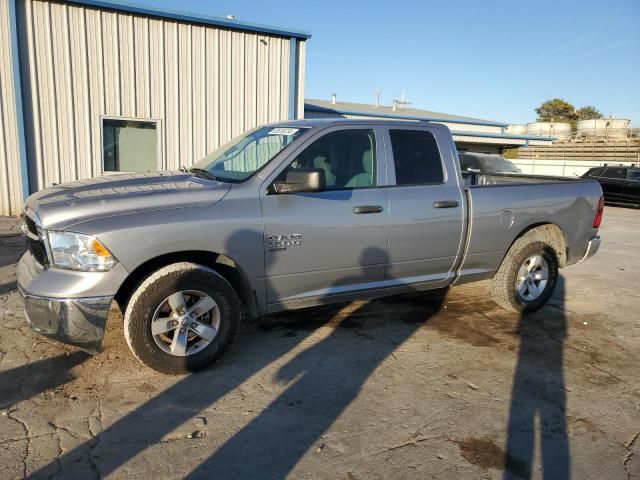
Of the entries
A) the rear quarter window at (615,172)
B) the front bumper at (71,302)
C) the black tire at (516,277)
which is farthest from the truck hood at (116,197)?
the rear quarter window at (615,172)

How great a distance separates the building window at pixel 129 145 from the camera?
31.8ft

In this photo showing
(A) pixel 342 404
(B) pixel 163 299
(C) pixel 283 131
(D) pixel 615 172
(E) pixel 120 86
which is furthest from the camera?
(D) pixel 615 172

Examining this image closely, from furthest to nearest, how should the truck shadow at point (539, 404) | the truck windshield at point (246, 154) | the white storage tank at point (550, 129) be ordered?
1. the white storage tank at point (550, 129)
2. the truck windshield at point (246, 154)
3. the truck shadow at point (539, 404)

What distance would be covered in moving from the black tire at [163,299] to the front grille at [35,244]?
0.67m

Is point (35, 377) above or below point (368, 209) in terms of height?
below

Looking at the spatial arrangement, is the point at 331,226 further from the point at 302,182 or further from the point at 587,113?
the point at 587,113

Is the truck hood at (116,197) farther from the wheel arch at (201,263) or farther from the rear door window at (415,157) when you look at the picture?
the rear door window at (415,157)

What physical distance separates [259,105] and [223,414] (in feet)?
28.6

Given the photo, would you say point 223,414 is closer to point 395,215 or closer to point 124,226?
point 124,226

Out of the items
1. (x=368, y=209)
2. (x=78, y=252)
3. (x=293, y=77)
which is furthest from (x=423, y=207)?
A: (x=293, y=77)

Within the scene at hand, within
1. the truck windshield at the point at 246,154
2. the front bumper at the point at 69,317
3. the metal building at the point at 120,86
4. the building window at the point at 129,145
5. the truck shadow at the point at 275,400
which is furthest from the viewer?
the building window at the point at 129,145

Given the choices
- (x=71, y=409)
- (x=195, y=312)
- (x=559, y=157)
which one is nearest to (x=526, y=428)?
(x=195, y=312)

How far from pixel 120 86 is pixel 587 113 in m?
69.0

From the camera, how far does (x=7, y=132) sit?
9.01 meters
